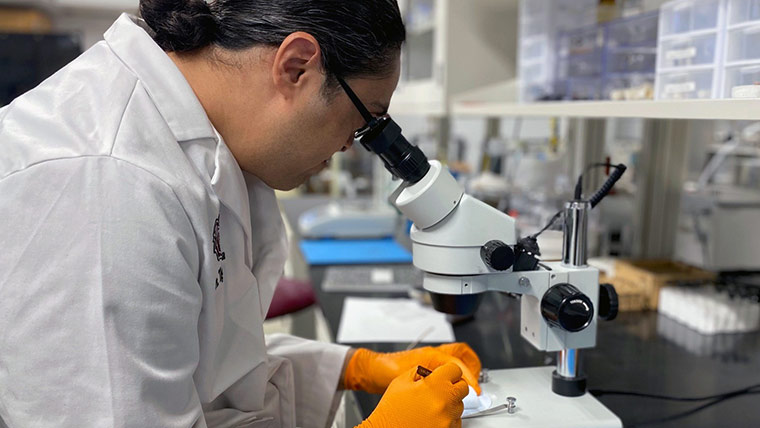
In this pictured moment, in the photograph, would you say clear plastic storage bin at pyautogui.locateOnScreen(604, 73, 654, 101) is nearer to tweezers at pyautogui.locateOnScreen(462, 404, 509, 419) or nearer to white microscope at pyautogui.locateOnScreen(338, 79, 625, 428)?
white microscope at pyautogui.locateOnScreen(338, 79, 625, 428)

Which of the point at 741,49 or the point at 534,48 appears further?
the point at 534,48

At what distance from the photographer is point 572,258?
1.04 m

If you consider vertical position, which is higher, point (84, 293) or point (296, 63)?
point (296, 63)

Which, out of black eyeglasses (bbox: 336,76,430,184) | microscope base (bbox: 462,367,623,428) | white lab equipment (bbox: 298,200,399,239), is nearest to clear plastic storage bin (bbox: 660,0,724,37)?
black eyeglasses (bbox: 336,76,430,184)

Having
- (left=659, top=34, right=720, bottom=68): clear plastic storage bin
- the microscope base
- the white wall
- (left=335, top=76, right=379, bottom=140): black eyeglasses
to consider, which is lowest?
the microscope base

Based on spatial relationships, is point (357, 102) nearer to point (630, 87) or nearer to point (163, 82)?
point (163, 82)

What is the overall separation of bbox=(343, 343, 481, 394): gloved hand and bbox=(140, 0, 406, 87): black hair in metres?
0.53

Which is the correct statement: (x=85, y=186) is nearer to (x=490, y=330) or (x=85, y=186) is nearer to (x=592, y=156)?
(x=490, y=330)

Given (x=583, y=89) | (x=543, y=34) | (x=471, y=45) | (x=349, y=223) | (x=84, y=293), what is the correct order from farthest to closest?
(x=349, y=223)
(x=471, y=45)
(x=543, y=34)
(x=583, y=89)
(x=84, y=293)

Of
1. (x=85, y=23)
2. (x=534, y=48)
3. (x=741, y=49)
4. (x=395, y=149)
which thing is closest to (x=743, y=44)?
(x=741, y=49)

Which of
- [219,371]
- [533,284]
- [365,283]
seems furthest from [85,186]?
[365,283]

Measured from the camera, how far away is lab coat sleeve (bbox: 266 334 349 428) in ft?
4.06

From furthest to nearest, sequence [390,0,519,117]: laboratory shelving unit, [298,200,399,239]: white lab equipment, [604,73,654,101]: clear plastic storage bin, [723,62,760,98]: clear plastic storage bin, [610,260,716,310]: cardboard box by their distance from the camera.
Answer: [298,200,399,239]: white lab equipment → [390,0,519,117]: laboratory shelving unit → [610,260,716,310]: cardboard box → [604,73,654,101]: clear plastic storage bin → [723,62,760,98]: clear plastic storage bin

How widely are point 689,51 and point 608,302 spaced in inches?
18.8
